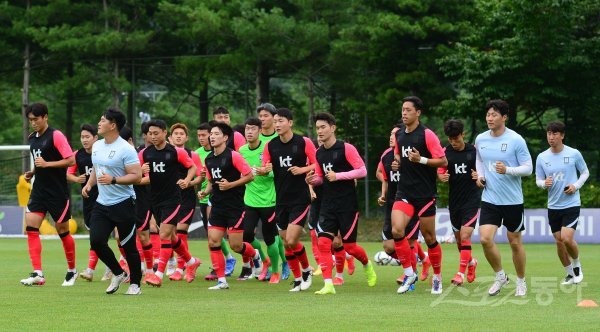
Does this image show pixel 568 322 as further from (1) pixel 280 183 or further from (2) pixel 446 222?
(2) pixel 446 222

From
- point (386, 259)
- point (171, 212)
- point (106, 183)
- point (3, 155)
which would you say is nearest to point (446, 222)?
point (386, 259)

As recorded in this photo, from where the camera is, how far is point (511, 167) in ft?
46.2

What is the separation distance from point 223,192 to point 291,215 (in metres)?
1.21

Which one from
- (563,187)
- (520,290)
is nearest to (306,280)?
(520,290)

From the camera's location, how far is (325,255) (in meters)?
14.8

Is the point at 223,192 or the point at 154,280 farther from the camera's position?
the point at 223,192

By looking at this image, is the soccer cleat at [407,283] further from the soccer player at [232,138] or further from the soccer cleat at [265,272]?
the soccer player at [232,138]

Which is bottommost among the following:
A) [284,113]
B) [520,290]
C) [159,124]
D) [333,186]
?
[520,290]

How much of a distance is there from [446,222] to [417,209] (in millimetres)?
15887

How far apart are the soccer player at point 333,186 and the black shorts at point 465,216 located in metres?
2.24

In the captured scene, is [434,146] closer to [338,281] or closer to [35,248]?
[338,281]

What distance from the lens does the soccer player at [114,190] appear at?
46.4 feet

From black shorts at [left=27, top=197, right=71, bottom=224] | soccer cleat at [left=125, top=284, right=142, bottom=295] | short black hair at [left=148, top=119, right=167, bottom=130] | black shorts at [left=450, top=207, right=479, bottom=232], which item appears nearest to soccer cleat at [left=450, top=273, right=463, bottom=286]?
black shorts at [left=450, top=207, right=479, bottom=232]

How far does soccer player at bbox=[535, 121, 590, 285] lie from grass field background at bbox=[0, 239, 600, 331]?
0.53 m
